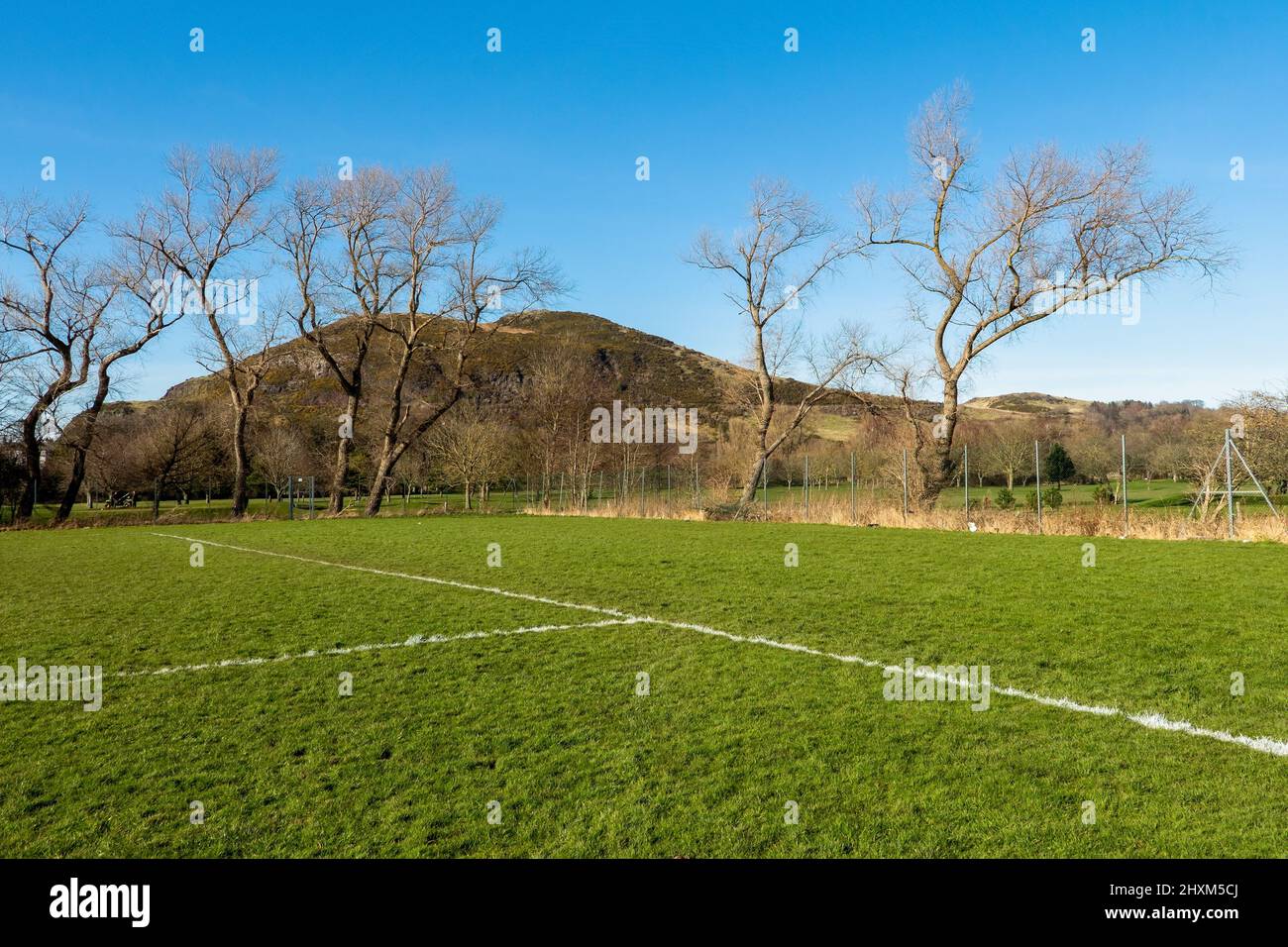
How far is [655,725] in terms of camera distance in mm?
4973

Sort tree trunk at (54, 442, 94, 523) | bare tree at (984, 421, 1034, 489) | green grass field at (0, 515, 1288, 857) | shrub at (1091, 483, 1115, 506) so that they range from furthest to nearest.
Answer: tree trunk at (54, 442, 94, 523)
bare tree at (984, 421, 1034, 489)
shrub at (1091, 483, 1115, 506)
green grass field at (0, 515, 1288, 857)

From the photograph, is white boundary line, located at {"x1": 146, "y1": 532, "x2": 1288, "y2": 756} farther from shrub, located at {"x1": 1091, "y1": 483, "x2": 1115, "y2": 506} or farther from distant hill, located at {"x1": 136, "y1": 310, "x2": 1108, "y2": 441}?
distant hill, located at {"x1": 136, "y1": 310, "x2": 1108, "y2": 441}

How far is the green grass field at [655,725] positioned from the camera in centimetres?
347

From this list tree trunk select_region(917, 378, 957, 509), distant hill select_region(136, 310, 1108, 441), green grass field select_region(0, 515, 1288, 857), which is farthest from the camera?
distant hill select_region(136, 310, 1108, 441)

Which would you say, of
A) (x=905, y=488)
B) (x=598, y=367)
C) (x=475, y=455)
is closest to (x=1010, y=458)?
(x=905, y=488)

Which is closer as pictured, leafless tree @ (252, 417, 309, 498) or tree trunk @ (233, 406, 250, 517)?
tree trunk @ (233, 406, 250, 517)

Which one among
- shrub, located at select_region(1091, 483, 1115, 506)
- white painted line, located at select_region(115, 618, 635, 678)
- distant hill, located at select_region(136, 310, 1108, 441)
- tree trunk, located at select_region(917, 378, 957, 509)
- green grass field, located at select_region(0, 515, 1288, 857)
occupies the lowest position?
white painted line, located at select_region(115, 618, 635, 678)

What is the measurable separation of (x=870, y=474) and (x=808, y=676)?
23.7 metres

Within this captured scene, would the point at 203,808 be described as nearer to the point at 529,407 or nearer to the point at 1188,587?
the point at 1188,587

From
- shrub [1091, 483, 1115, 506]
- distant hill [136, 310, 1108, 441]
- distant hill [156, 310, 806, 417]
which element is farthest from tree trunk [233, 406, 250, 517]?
shrub [1091, 483, 1115, 506]

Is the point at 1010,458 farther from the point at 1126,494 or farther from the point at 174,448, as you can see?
the point at 174,448

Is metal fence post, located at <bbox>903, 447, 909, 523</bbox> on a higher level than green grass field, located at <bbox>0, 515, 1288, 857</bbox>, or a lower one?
higher

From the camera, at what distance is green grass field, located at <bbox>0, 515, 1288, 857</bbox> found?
347 centimetres
